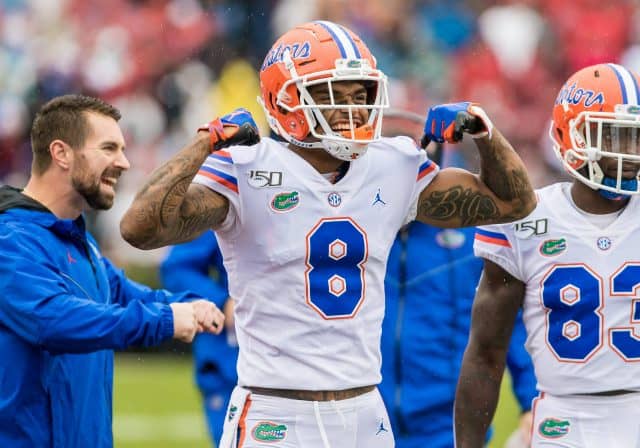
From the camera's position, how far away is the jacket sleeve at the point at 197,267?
6480mm

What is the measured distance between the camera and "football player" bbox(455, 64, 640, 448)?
4543 millimetres

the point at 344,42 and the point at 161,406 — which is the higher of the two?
the point at 344,42

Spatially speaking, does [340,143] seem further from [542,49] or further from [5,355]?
[542,49]

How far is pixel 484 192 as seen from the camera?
457 cm

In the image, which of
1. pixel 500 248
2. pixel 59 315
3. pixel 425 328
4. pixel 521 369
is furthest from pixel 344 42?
pixel 521 369

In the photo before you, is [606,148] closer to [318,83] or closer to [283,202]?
[318,83]

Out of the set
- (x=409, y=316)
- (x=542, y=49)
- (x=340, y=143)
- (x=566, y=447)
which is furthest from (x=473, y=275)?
(x=542, y=49)

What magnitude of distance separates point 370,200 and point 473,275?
1.52 m

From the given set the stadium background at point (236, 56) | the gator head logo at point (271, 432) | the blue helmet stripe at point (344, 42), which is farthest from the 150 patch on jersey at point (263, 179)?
the stadium background at point (236, 56)

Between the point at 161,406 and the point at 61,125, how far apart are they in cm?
730

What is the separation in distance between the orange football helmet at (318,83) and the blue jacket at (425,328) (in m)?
1.40

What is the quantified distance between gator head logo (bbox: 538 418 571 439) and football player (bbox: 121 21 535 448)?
0.56 metres

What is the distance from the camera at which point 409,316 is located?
225 inches

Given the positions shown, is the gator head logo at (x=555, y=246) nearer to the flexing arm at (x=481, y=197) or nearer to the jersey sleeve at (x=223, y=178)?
the flexing arm at (x=481, y=197)
